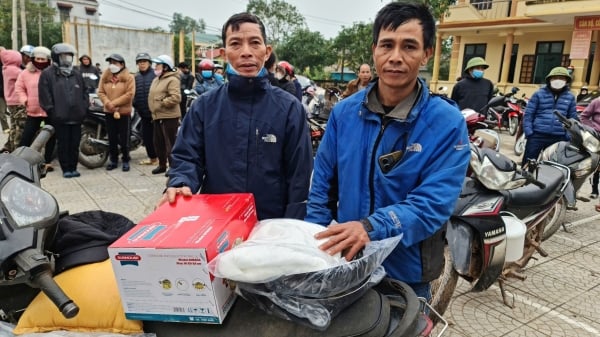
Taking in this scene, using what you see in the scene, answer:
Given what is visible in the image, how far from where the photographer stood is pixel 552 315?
3.00 meters

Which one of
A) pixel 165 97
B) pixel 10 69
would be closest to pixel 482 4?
pixel 165 97

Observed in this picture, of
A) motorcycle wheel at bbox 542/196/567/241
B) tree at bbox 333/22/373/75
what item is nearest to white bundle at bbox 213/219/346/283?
motorcycle wheel at bbox 542/196/567/241

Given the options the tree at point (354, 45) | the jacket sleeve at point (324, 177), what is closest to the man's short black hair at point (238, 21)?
the jacket sleeve at point (324, 177)

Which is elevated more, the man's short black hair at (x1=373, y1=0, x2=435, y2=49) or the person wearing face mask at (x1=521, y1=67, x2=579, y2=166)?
the man's short black hair at (x1=373, y1=0, x2=435, y2=49)

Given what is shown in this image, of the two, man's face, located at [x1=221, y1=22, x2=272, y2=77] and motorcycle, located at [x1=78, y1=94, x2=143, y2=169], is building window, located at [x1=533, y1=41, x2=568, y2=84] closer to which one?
motorcycle, located at [x1=78, y1=94, x2=143, y2=169]

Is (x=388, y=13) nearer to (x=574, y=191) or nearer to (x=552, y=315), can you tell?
(x=552, y=315)

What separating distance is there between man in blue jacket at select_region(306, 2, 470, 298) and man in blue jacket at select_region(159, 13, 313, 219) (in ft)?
1.34

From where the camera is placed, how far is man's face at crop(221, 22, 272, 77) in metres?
1.90

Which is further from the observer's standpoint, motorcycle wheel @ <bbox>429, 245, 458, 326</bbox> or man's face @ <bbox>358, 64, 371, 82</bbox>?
man's face @ <bbox>358, 64, 371, 82</bbox>

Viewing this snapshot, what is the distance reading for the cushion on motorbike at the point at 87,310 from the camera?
1.15m

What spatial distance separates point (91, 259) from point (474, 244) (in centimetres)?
219

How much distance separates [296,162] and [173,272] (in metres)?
1.04

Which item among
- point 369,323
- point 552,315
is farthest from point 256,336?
point 552,315

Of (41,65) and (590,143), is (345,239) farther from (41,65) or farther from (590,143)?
(41,65)
